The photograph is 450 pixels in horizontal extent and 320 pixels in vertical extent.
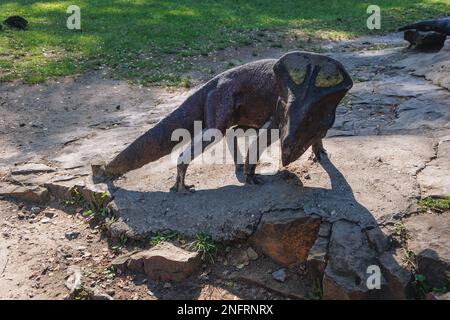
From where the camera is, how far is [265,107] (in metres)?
4.92

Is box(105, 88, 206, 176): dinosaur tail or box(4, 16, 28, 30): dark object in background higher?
box(4, 16, 28, 30): dark object in background

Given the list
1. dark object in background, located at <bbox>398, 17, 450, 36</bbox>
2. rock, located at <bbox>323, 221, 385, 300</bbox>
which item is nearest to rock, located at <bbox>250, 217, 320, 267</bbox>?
rock, located at <bbox>323, 221, 385, 300</bbox>

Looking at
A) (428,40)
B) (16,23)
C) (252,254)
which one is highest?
(16,23)

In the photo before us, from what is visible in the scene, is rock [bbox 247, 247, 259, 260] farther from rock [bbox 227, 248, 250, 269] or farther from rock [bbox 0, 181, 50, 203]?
rock [bbox 0, 181, 50, 203]

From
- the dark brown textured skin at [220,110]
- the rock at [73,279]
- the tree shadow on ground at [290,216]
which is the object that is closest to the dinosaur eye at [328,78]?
the dark brown textured skin at [220,110]

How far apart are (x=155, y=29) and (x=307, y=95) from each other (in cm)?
1054

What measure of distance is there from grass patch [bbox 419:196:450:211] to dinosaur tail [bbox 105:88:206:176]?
235 centimetres

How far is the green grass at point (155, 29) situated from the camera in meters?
11.0

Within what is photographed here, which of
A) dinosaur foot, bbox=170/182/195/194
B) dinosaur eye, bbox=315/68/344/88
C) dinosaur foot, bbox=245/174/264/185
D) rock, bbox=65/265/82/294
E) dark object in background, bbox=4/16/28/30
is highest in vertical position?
dark object in background, bbox=4/16/28/30

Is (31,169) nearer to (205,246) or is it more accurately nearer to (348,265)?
(205,246)

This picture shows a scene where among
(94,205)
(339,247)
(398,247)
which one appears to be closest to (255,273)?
(339,247)

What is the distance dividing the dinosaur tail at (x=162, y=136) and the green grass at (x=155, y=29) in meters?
4.65


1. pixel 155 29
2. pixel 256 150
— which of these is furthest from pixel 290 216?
pixel 155 29

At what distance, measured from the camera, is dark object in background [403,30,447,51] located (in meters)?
10.1
